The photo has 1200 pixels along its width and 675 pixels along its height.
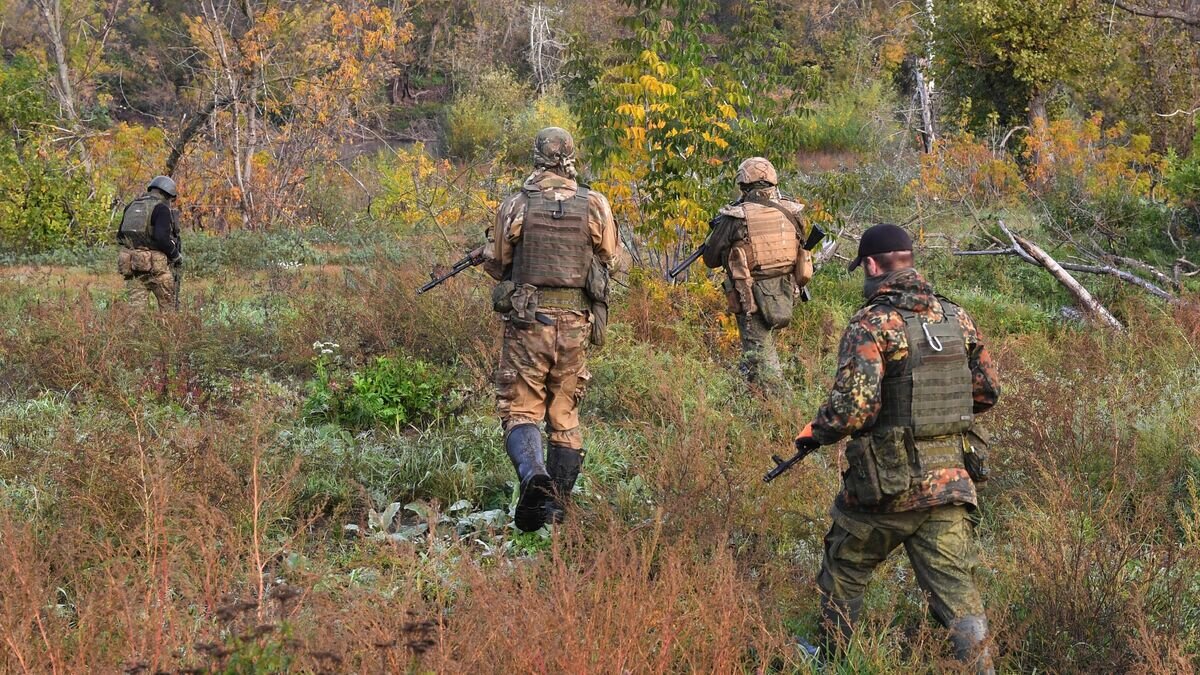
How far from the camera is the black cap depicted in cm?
364

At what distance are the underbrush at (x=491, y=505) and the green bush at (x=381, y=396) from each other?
0.04m

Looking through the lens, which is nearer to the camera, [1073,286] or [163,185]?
[163,185]

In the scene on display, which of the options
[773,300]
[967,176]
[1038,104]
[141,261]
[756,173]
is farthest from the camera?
[1038,104]

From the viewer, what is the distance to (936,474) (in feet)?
11.6

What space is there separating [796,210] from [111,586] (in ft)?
16.6

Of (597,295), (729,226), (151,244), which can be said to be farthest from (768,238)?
(151,244)

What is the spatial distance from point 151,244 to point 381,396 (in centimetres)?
401

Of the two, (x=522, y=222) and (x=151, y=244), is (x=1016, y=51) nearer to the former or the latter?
(x=151, y=244)

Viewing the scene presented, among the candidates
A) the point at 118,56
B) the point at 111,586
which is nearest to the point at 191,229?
the point at 111,586

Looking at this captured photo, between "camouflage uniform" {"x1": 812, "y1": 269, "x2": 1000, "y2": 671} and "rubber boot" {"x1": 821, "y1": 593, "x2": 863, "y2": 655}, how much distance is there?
5cm

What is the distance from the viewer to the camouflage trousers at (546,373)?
532 cm

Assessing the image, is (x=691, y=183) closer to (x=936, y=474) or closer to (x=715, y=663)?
(x=936, y=474)

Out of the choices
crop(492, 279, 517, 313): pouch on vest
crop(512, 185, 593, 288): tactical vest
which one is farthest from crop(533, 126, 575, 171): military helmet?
crop(492, 279, 517, 313): pouch on vest

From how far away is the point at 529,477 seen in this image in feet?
16.0
